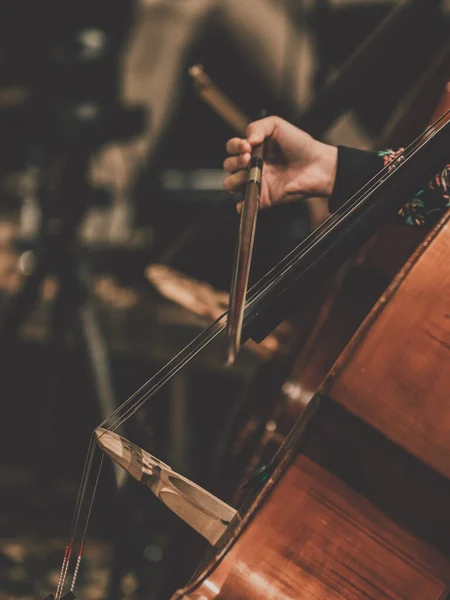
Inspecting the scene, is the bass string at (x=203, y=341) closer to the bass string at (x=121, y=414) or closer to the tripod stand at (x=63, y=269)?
the bass string at (x=121, y=414)

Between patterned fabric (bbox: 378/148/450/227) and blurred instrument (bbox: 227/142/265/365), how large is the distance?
0.19 meters

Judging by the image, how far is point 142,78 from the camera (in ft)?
8.83

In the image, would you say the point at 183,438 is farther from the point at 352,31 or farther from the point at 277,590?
the point at 352,31

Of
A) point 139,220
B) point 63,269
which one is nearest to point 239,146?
point 63,269

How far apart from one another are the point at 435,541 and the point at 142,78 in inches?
95.8

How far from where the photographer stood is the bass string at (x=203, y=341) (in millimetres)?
632

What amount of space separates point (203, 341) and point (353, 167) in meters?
0.28

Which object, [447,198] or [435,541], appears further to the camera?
[447,198]

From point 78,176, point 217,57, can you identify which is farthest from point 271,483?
point 217,57

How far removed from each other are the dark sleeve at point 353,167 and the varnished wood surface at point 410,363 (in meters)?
0.22

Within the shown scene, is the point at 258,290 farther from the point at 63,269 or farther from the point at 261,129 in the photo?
the point at 63,269

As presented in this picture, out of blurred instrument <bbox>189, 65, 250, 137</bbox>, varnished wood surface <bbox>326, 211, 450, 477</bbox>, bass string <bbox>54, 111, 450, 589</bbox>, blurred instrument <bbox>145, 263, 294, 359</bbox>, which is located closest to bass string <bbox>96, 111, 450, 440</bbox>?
bass string <bbox>54, 111, 450, 589</bbox>

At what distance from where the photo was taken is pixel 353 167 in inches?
30.5

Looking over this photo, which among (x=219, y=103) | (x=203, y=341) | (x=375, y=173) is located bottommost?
(x=203, y=341)
